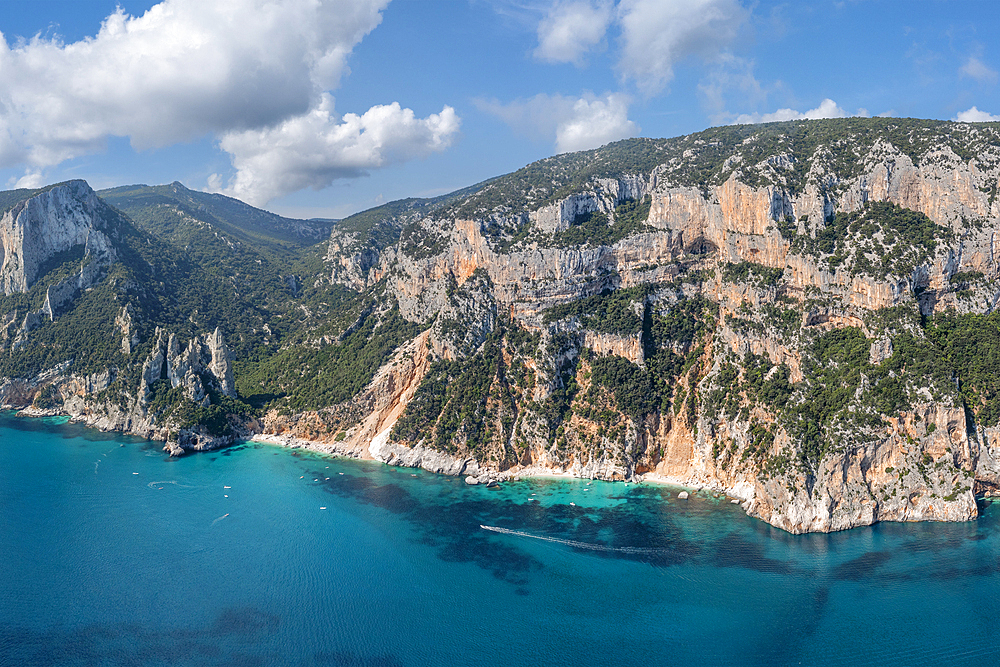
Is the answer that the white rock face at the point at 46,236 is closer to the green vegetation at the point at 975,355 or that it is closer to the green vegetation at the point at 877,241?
the green vegetation at the point at 877,241

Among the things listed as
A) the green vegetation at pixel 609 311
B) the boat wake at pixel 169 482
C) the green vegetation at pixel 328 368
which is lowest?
the boat wake at pixel 169 482

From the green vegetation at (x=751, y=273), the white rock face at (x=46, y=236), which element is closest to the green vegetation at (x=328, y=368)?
the white rock face at (x=46, y=236)

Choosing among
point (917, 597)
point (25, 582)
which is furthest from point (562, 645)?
point (25, 582)

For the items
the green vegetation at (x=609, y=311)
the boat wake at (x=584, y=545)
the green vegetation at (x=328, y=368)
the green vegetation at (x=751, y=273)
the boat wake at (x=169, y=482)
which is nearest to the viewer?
the boat wake at (x=584, y=545)

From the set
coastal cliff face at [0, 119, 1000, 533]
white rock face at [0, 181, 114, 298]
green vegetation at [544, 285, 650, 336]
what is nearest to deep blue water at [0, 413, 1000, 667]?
coastal cliff face at [0, 119, 1000, 533]

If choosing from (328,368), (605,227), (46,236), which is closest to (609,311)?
(605,227)

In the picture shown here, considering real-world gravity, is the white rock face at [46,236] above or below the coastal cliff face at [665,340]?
above

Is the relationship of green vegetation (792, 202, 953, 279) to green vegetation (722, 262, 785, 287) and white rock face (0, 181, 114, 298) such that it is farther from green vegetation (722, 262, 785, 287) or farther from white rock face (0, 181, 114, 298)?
white rock face (0, 181, 114, 298)
